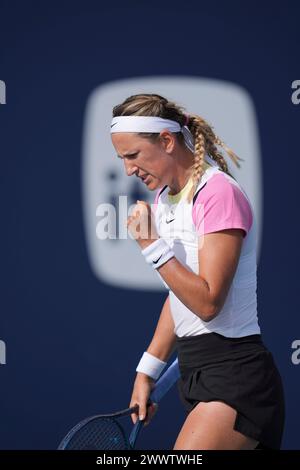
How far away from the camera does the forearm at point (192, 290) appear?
1.99 meters

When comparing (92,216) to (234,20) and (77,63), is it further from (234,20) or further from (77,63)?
(234,20)

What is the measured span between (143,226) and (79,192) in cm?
153

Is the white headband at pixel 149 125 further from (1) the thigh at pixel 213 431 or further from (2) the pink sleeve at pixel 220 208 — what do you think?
(1) the thigh at pixel 213 431

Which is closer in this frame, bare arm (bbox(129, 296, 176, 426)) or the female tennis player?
the female tennis player

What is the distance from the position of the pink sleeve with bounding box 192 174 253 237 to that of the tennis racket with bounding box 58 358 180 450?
1.71 ft

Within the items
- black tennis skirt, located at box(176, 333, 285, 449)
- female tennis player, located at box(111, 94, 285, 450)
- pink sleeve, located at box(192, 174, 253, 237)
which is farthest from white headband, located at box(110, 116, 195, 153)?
black tennis skirt, located at box(176, 333, 285, 449)

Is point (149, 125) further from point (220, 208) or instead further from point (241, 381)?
point (241, 381)

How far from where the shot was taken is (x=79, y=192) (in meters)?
3.63

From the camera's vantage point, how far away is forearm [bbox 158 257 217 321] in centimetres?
199

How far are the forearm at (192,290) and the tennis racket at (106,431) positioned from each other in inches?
16.0

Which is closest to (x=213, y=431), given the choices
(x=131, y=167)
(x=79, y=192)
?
(x=131, y=167)

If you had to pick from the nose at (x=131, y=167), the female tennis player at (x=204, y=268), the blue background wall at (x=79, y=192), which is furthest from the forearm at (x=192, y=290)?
the blue background wall at (x=79, y=192)

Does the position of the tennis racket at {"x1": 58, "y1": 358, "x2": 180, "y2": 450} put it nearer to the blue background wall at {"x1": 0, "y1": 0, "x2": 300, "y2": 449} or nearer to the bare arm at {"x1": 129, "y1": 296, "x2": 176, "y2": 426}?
the bare arm at {"x1": 129, "y1": 296, "x2": 176, "y2": 426}

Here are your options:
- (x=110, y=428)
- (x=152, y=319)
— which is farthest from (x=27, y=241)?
(x=110, y=428)
